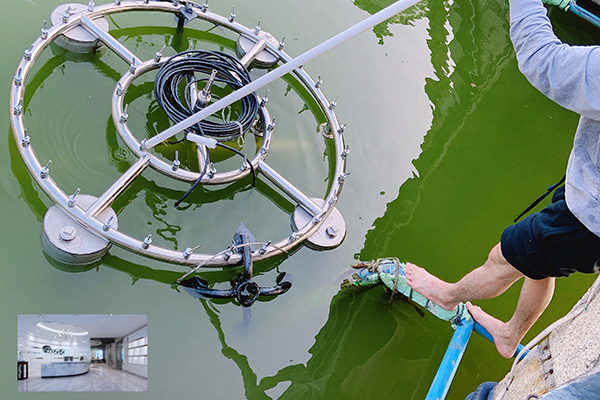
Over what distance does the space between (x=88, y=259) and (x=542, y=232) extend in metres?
1.44

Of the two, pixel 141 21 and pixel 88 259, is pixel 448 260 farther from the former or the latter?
pixel 141 21

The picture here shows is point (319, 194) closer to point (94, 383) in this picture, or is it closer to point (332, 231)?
point (332, 231)

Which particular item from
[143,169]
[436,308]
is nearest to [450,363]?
[436,308]

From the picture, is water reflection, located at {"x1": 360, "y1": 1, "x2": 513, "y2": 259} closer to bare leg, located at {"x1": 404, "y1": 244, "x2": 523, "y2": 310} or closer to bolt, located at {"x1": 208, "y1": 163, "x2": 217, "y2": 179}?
bare leg, located at {"x1": 404, "y1": 244, "x2": 523, "y2": 310}

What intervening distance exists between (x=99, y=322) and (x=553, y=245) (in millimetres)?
1422

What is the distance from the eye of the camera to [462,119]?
314 centimetres

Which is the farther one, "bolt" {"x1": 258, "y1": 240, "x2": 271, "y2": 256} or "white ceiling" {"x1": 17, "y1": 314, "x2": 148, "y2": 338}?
"bolt" {"x1": 258, "y1": 240, "x2": 271, "y2": 256}

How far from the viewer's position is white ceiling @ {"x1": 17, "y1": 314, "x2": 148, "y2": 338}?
202 centimetres

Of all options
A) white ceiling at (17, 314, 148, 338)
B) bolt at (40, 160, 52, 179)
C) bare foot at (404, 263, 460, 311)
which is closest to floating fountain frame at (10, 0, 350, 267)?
bolt at (40, 160, 52, 179)

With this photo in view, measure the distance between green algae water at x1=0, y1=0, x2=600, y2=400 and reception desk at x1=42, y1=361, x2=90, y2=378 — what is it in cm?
7

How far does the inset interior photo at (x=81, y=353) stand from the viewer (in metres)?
1.97

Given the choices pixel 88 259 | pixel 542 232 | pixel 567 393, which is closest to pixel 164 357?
pixel 88 259

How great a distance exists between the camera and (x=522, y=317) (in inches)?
84.0

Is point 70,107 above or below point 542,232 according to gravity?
above
